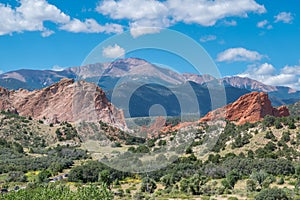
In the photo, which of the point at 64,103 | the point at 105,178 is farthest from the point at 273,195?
the point at 64,103

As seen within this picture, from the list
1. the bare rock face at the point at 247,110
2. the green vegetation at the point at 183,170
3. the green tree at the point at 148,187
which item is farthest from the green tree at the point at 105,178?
the bare rock face at the point at 247,110

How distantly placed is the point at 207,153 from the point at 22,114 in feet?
217

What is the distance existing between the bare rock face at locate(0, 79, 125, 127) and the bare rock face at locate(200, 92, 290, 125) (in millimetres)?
27272

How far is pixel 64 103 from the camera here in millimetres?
110875

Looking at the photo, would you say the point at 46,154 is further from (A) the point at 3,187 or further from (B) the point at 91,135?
(A) the point at 3,187

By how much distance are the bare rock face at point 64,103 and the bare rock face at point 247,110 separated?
2727 centimetres

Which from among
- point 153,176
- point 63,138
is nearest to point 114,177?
point 153,176

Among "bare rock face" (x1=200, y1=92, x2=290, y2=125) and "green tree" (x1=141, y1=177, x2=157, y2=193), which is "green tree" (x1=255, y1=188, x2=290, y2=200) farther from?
"bare rock face" (x1=200, y1=92, x2=290, y2=125)

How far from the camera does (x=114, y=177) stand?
174ft

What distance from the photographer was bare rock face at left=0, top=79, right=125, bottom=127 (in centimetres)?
10194

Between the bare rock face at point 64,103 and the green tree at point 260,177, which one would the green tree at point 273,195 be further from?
the bare rock face at point 64,103

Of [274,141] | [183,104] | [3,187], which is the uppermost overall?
[183,104]

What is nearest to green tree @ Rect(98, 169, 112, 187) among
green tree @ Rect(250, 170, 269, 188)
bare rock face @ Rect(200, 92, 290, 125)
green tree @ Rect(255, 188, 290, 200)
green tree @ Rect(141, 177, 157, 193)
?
green tree @ Rect(141, 177, 157, 193)

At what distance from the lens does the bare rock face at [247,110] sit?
86625mm
